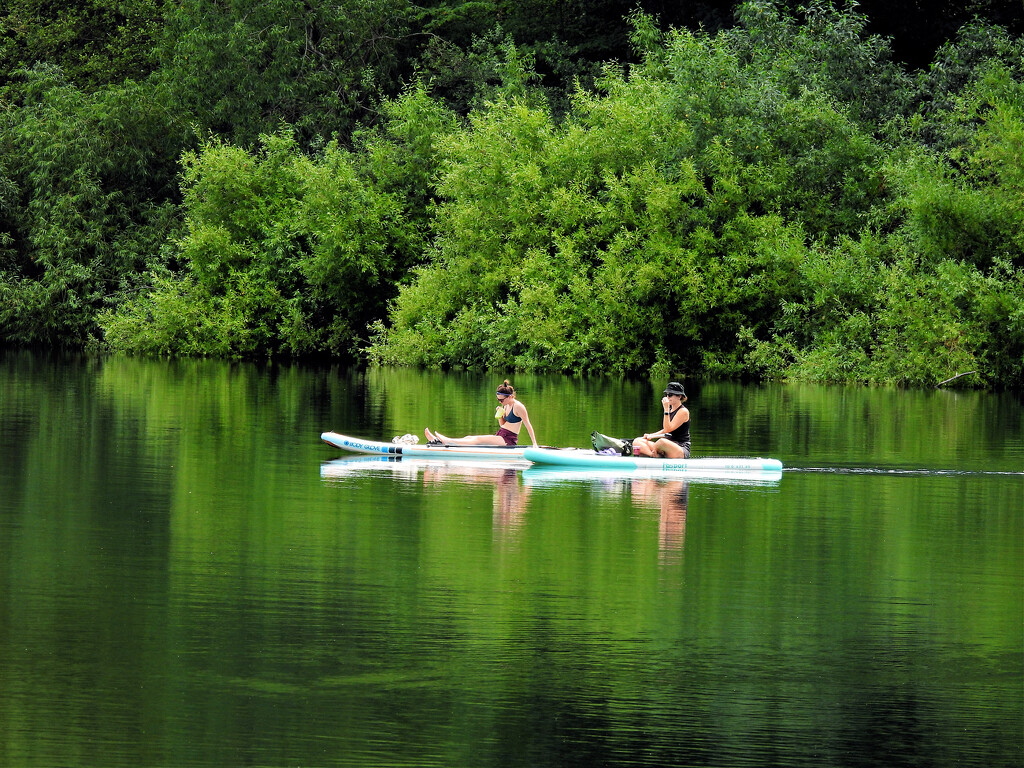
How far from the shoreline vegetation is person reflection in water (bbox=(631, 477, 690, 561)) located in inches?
941

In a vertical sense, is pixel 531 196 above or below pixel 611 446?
above

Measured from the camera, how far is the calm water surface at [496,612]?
29.6ft

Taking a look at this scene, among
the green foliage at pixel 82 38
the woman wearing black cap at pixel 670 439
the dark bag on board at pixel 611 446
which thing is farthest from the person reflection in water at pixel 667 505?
the green foliage at pixel 82 38

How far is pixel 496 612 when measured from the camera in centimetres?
1179

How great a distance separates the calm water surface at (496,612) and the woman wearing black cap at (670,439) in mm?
881

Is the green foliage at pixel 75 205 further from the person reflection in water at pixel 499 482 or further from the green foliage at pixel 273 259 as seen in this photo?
the person reflection in water at pixel 499 482

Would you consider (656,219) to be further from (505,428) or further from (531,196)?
(505,428)

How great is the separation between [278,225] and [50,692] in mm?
45813

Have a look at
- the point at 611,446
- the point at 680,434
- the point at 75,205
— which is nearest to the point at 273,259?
the point at 75,205

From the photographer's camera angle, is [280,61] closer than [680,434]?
No

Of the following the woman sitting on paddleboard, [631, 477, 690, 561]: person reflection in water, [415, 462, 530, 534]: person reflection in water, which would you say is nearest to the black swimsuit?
[631, 477, 690, 561]: person reflection in water

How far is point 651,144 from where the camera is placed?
Result: 48000 millimetres

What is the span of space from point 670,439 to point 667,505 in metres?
3.46

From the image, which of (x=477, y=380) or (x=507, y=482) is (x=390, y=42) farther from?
(x=507, y=482)
